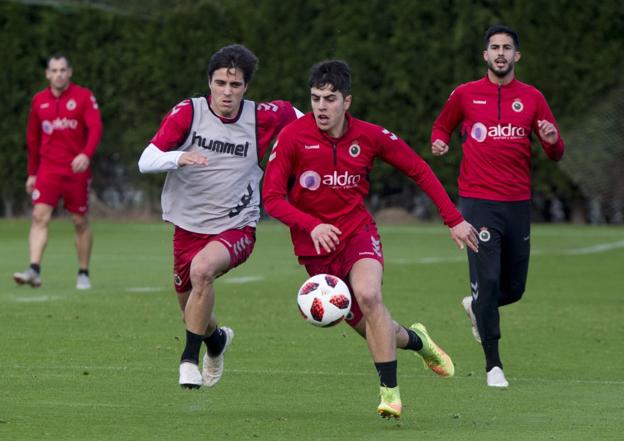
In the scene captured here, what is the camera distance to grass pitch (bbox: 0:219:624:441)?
27.0 feet

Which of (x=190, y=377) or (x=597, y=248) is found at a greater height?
(x=190, y=377)

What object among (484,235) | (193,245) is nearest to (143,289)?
(193,245)

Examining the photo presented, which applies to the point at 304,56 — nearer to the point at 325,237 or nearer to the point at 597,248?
the point at 597,248

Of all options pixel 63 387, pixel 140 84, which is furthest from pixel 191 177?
pixel 140 84

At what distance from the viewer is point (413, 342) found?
31.1 feet

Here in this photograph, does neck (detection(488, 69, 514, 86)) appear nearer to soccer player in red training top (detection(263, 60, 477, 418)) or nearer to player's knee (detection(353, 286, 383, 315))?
soccer player in red training top (detection(263, 60, 477, 418))

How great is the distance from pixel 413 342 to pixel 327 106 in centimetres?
157

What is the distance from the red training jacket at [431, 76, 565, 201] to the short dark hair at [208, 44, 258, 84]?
165 centimetres

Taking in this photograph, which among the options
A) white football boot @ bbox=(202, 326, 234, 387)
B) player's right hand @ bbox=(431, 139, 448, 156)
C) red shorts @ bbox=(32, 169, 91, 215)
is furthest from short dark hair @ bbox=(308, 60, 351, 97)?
red shorts @ bbox=(32, 169, 91, 215)

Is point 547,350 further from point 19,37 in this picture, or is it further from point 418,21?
point 19,37

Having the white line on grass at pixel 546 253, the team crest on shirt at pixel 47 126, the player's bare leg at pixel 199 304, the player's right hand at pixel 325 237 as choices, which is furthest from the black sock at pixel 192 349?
the white line on grass at pixel 546 253

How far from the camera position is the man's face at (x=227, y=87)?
9594 mm

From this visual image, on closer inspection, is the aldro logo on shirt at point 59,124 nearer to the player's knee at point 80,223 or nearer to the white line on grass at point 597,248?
the player's knee at point 80,223

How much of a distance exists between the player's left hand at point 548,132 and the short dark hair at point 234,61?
1969 millimetres
